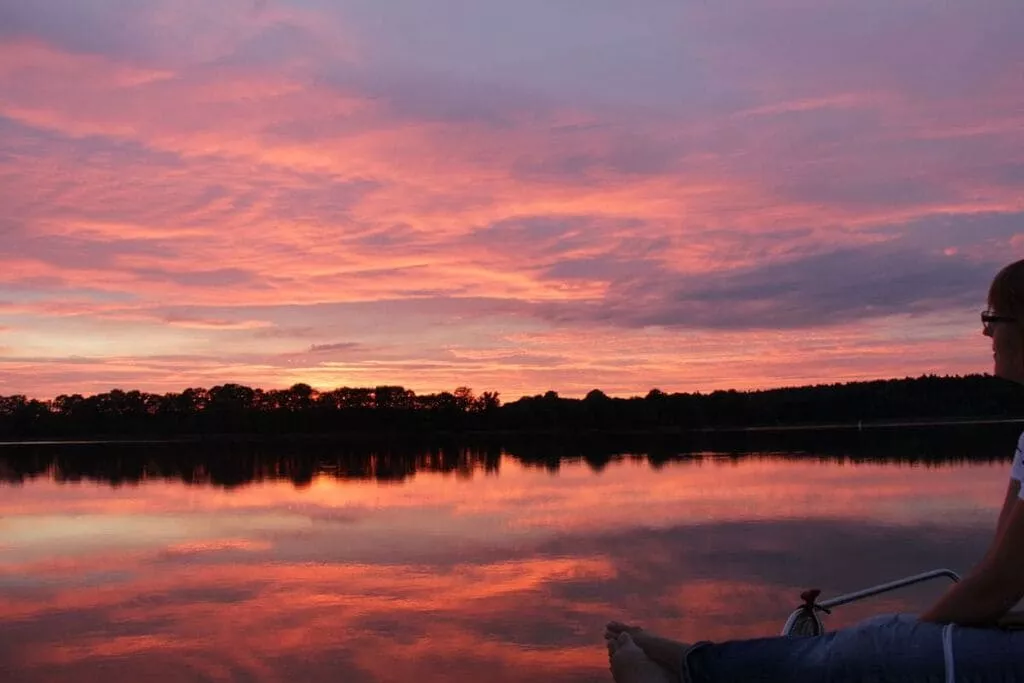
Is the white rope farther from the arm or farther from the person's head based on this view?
the person's head

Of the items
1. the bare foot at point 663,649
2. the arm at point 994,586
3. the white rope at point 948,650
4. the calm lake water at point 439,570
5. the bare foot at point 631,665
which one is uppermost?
the arm at point 994,586

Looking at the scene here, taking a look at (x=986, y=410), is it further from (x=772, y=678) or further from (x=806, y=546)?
(x=772, y=678)

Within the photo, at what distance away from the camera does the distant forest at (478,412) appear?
290 ft

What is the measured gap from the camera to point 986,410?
98500 mm

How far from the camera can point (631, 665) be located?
2.99 m

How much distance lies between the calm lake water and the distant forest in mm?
65442

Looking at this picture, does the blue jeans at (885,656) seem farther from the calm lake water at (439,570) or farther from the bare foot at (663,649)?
the calm lake water at (439,570)

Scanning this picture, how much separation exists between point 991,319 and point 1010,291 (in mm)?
95

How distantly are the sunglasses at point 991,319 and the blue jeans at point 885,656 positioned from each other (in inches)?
30.2

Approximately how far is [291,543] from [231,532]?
1996 mm

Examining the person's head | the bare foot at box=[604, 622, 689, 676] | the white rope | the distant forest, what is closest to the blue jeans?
the white rope

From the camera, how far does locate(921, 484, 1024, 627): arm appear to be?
8.16ft

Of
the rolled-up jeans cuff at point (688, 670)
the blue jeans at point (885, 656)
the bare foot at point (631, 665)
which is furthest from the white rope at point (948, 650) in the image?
the bare foot at point (631, 665)

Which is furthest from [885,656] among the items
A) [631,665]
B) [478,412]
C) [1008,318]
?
[478,412]
